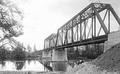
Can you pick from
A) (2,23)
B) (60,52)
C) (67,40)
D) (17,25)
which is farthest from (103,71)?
(60,52)

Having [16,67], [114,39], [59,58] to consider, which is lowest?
[16,67]

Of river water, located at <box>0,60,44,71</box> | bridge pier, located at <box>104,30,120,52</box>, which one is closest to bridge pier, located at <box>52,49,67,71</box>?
river water, located at <box>0,60,44,71</box>

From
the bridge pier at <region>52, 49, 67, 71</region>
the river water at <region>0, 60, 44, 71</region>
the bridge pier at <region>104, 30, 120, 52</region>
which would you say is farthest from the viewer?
the bridge pier at <region>52, 49, 67, 71</region>

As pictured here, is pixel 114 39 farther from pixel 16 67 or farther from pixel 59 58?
pixel 59 58

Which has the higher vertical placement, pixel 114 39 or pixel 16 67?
pixel 114 39

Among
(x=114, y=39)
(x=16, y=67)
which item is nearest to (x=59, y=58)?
(x=16, y=67)

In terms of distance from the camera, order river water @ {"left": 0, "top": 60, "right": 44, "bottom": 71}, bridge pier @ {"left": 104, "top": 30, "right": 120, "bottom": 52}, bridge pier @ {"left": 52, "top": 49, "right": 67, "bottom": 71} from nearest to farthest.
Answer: bridge pier @ {"left": 104, "top": 30, "right": 120, "bottom": 52} < river water @ {"left": 0, "top": 60, "right": 44, "bottom": 71} < bridge pier @ {"left": 52, "top": 49, "right": 67, "bottom": 71}

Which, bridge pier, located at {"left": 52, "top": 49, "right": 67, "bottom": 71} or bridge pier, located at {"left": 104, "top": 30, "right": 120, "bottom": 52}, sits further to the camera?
bridge pier, located at {"left": 52, "top": 49, "right": 67, "bottom": 71}

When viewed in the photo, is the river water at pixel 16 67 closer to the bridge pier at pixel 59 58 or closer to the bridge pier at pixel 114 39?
the bridge pier at pixel 59 58

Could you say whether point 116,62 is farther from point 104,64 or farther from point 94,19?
point 94,19

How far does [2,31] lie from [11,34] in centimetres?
65

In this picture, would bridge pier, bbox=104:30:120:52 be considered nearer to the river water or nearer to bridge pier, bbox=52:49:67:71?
the river water

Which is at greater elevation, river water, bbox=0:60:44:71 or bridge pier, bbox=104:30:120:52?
bridge pier, bbox=104:30:120:52

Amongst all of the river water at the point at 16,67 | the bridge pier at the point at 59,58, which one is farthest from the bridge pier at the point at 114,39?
the bridge pier at the point at 59,58
